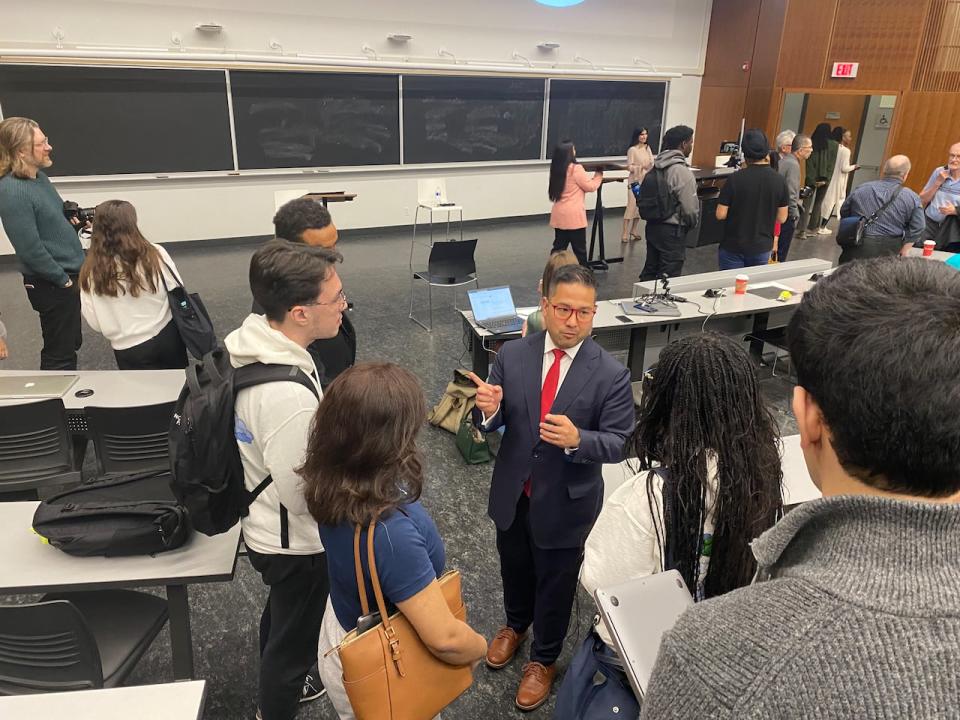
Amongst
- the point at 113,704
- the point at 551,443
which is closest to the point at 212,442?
the point at 113,704

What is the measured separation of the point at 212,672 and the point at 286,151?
715 centimetres

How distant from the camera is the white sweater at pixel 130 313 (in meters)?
3.09

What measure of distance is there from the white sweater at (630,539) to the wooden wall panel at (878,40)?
413 inches

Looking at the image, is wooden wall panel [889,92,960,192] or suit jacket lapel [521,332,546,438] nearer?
suit jacket lapel [521,332,546,438]

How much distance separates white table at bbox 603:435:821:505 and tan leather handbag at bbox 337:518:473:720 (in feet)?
3.08

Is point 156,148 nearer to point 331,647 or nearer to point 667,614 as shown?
point 331,647

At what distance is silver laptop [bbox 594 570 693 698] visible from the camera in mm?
1173

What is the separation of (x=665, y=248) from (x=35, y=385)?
488cm

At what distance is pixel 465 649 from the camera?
4.74 ft

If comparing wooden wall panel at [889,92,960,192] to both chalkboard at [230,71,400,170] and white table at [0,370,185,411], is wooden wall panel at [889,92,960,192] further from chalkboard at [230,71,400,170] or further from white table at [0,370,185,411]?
white table at [0,370,185,411]

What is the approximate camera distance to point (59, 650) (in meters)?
1.62

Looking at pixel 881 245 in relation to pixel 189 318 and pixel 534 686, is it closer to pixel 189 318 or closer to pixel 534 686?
A: pixel 534 686

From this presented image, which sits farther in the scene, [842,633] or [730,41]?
[730,41]

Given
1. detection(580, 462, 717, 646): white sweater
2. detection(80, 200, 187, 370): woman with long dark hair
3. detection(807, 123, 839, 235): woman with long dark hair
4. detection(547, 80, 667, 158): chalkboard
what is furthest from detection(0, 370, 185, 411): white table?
detection(807, 123, 839, 235): woman with long dark hair
